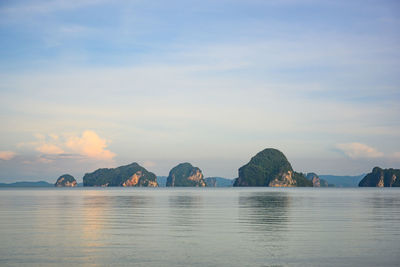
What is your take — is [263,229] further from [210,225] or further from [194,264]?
[194,264]

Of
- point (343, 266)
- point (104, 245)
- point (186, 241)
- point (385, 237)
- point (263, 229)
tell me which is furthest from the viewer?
point (263, 229)

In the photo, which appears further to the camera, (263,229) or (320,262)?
(263,229)

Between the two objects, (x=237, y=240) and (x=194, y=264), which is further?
(x=237, y=240)

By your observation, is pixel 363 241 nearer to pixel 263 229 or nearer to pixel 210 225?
pixel 263 229

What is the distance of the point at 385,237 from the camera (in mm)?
30703

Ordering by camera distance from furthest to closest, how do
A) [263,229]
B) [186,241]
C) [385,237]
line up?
[263,229] < [385,237] < [186,241]

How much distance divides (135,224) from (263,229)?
11863mm

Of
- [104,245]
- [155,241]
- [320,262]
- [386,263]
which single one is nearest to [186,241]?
[155,241]

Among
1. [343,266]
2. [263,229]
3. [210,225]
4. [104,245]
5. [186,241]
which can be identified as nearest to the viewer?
[343,266]

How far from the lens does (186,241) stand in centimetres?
2869

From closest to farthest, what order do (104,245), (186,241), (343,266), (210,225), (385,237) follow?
(343,266)
(104,245)
(186,241)
(385,237)
(210,225)

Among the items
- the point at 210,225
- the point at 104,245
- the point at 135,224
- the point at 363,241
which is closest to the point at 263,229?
the point at 210,225

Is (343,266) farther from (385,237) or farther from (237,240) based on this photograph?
(385,237)

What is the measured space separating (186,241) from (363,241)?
11.5 m
